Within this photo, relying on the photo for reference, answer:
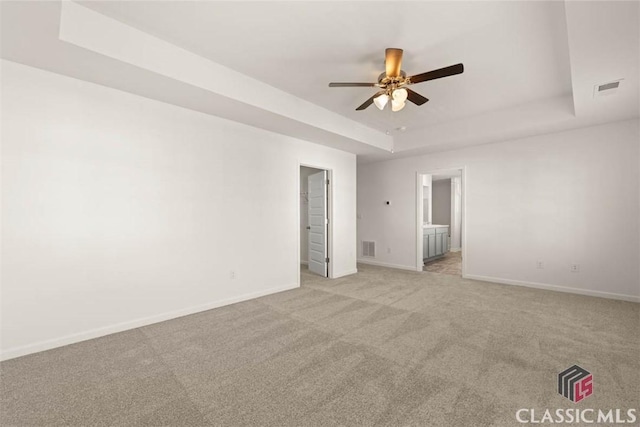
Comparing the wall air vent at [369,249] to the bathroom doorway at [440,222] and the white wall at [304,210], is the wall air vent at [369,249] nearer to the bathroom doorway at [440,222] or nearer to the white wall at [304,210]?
the bathroom doorway at [440,222]

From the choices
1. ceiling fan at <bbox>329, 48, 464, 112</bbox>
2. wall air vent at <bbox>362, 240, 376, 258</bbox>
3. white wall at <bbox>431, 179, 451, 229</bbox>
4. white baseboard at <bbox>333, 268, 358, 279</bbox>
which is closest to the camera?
ceiling fan at <bbox>329, 48, 464, 112</bbox>

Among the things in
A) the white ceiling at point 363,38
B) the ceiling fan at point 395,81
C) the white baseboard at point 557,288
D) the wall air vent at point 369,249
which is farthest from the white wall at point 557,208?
the ceiling fan at point 395,81

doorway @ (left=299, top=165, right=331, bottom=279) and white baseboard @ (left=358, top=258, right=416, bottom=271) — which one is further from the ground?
doorway @ (left=299, top=165, right=331, bottom=279)

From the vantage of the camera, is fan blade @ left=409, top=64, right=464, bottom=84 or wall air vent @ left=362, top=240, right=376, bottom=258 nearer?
fan blade @ left=409, top=64, right=464, bottom=84

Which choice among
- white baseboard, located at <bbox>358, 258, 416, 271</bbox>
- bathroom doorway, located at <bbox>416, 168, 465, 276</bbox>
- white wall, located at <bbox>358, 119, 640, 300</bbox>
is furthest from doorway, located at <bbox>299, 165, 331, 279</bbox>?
white wall, located at <bbox>358, 119, 640, 300</bbox>

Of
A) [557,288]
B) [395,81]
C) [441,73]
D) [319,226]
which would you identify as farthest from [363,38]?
[557,288]

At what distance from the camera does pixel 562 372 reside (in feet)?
7.06

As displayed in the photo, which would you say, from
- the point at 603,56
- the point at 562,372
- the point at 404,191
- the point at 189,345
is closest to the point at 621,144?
the point at 603,56

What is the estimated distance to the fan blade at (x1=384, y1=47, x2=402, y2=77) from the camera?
2.53 m

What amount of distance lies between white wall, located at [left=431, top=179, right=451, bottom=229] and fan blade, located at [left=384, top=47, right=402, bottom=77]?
762 cm

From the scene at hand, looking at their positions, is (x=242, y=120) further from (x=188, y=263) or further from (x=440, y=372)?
(x=440, y=372)

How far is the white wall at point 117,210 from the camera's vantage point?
245 cm

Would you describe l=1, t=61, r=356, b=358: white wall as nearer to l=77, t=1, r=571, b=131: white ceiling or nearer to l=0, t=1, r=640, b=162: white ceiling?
l=0, t=1, r=640, b=162: white ceiling

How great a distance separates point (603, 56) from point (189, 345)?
178 inches
